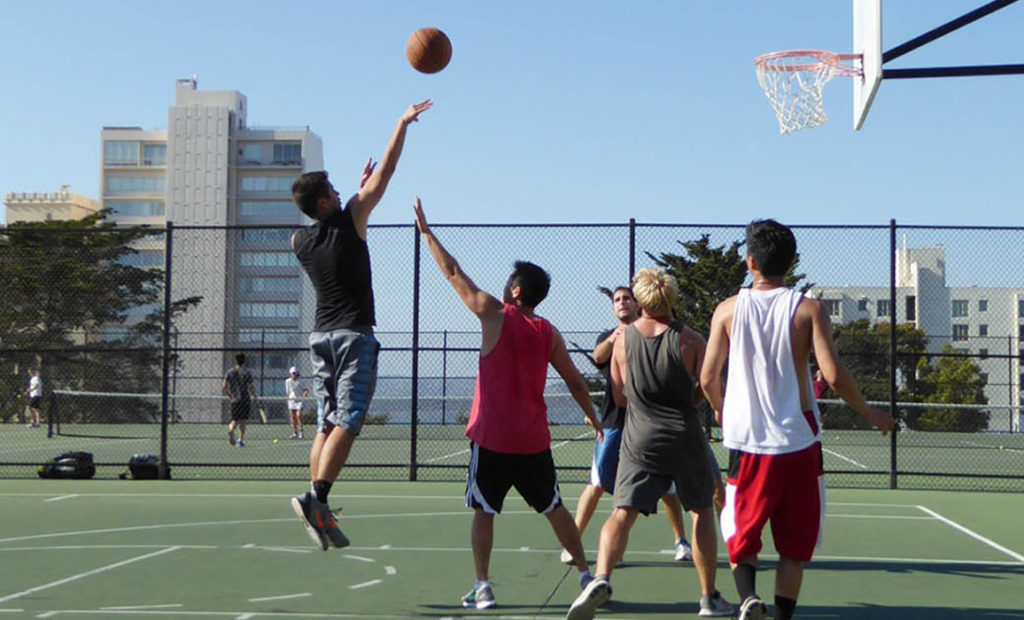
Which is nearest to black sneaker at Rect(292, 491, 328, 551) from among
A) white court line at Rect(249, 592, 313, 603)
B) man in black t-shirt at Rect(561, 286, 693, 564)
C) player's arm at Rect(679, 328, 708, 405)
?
white court line at Rect(249, 592, 313, 603)

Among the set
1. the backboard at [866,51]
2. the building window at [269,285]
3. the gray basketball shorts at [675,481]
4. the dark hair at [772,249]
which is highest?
the building window at [269,285]

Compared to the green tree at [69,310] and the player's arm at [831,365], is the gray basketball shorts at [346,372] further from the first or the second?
the green tree at [69,310]

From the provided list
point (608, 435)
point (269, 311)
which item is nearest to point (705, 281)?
point (608, 435)

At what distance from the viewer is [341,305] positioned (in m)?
6.56

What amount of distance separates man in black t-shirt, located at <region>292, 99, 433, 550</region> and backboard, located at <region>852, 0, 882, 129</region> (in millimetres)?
4820

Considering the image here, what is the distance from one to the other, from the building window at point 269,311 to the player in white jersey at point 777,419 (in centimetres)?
11728

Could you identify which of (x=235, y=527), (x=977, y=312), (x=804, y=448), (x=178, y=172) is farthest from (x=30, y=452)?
(x=977, y=312)

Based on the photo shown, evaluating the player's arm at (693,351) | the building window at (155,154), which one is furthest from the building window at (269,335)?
the building window at (155,154)

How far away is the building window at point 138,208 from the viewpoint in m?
128

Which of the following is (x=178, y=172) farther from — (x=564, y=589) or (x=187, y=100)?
(x=564, y=589)

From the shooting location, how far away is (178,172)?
126 m

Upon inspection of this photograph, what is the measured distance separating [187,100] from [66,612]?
127394 millimetres

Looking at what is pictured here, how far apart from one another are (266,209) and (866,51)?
401ft

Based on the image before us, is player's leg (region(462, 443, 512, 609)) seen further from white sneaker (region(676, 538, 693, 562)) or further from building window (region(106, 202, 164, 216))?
building window (region(106, 202, 164, 216))
